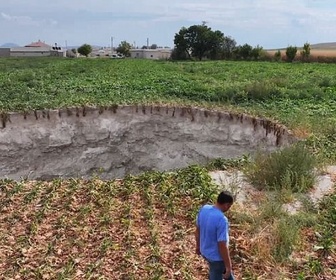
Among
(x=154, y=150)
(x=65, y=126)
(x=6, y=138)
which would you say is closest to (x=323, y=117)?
(x=154, y=150)

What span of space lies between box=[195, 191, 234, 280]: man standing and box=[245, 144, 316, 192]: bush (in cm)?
323

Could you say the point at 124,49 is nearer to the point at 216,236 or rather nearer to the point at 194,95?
the point at 194,95

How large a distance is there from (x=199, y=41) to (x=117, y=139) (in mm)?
41466

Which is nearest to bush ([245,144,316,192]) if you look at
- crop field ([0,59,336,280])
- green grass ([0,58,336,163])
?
crop field ([0,59,336,280])

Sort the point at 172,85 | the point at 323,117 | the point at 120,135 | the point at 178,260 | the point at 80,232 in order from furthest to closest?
the point at 172,85
the point at 120,135
the point at 323,117
the point at 80,232
the point at 178,260

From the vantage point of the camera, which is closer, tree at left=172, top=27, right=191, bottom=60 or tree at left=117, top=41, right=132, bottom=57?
tree at left=172, top=27, right=191, bottom=60

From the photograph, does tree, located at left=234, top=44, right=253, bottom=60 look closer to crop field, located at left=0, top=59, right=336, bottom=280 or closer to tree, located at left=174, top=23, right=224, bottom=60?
tree, located at left=174, top=23, right=224, bottom=60

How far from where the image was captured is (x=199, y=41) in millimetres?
54375

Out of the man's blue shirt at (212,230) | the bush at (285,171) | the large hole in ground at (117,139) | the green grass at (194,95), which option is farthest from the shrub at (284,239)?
the large hole in ground at (117,139)

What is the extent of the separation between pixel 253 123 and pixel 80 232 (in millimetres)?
7923

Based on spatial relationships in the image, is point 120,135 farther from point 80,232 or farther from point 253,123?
point 80,232

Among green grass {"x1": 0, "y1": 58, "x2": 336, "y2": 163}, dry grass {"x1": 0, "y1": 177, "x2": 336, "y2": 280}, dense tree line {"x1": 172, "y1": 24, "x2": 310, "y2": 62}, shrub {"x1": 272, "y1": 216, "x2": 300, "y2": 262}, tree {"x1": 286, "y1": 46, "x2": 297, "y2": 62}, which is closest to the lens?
dry grass {"x1": 0, "y1": 177, "x2": 336, "y2": 280}

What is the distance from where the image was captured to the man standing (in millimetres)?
4570

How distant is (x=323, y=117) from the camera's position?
44.1 feet
